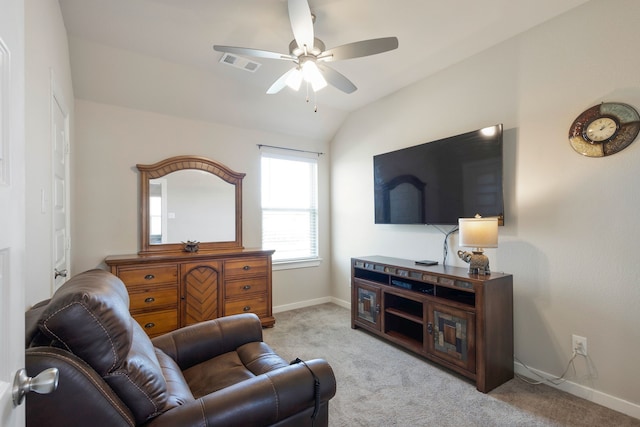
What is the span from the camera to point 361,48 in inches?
79.2

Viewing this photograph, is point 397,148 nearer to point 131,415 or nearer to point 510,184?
point 510,184

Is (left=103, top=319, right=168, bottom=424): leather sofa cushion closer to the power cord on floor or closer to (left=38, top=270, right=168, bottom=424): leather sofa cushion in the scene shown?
(left=38, top=270, right=168, bottom=424): leather sofa cushion

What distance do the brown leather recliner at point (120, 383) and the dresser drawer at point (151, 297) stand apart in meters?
1.61

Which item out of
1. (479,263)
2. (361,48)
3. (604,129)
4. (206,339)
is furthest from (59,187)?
(604,129)

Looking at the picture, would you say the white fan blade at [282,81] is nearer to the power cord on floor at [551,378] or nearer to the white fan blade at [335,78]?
the white fan blade at [335,78]

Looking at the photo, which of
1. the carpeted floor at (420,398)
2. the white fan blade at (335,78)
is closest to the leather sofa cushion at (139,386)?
the carpeted floor at (420,398)

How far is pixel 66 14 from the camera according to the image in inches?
91.3

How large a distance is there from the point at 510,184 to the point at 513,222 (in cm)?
32

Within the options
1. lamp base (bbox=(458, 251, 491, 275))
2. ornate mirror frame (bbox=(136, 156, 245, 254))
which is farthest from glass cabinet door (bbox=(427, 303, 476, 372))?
ornate mirror frame (bbox=(136, 156, 245, 254))

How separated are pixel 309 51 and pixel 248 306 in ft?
8.87

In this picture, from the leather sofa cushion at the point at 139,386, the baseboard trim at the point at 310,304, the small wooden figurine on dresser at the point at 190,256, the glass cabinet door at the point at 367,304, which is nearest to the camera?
the leather sofa cushion at the point at 139,386

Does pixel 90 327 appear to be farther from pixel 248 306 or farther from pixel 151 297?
pixel 248 306

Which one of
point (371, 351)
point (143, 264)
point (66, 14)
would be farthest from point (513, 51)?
point (143, 264)

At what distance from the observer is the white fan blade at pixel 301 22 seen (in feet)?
5.76
